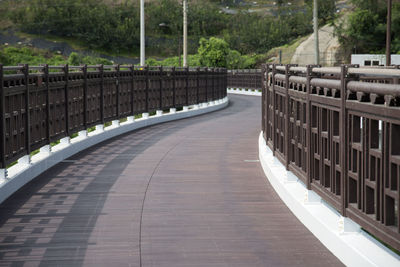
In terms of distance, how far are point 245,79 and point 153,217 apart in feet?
161

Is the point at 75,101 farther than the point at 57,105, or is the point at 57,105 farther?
the point at 75,101

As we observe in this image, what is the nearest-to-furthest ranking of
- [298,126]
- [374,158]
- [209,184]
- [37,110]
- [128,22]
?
[374,158]
[298,126]
[209,184]
[37,110]
[128,22]

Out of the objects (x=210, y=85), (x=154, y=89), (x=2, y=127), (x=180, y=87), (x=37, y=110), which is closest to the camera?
(x=2, y=127)

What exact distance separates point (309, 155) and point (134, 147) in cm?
888

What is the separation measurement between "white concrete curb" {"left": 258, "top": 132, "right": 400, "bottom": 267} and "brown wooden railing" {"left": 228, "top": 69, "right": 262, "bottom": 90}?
1691 inches

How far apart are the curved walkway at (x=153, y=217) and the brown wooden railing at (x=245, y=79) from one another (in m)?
39.4

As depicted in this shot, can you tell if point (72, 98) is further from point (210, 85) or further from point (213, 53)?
point (213, 53)

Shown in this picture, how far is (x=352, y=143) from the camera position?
20.8ft

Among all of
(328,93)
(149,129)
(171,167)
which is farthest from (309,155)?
(149,129)

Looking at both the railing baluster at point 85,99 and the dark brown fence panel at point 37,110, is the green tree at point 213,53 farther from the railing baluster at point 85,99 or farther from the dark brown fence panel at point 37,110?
the dark brown fence panel at point 37,110

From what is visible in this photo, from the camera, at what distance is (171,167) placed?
13461mm

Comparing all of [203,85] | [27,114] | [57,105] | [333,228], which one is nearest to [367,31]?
[203,85]

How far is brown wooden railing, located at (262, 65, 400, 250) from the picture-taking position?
5.24m

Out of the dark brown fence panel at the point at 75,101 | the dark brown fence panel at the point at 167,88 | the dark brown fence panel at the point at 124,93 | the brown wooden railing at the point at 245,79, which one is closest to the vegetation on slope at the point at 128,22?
the brown wooden railing at the point at 245,79
